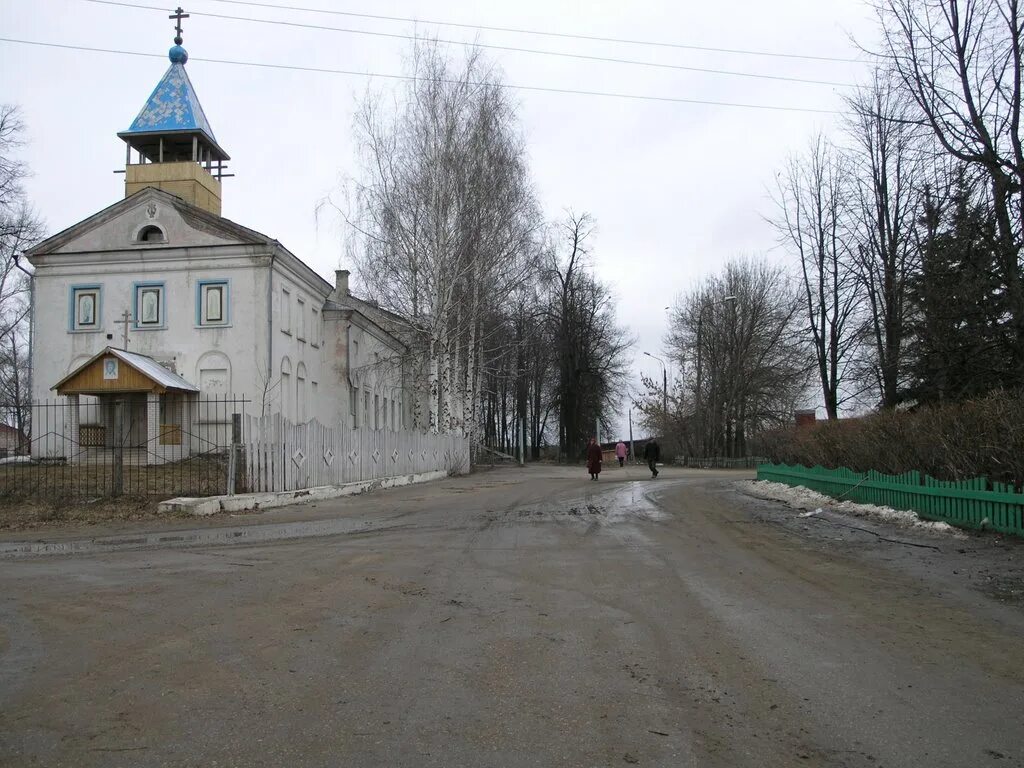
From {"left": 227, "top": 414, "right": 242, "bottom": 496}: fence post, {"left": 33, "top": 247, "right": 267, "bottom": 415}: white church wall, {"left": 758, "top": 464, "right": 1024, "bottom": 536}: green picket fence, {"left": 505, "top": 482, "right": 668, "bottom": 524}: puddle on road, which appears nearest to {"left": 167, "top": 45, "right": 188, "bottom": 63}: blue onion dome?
{"left": 33, "top": 247, "right": 267, "bottom": 415}: white church wall

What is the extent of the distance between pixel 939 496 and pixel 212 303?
25158 mm

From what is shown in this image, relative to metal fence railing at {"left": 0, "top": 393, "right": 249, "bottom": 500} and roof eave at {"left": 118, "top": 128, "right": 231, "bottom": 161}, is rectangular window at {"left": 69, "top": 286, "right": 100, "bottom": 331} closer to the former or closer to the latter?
metal fence railing at {"left": 0, "top": 393, "right": 249, "bottom": 500}

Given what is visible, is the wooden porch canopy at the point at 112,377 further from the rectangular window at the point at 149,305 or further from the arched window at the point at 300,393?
the arched window at the point at 300,393

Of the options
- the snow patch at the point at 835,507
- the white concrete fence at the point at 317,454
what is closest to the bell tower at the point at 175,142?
the white concrete fence at the point at 317,454

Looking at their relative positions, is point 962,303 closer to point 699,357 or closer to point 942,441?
point 942,441

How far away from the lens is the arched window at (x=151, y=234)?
3055cm

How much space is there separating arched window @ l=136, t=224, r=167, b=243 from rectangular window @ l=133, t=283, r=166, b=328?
1708 mm

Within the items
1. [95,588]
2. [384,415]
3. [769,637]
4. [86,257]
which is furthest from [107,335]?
[769,637]

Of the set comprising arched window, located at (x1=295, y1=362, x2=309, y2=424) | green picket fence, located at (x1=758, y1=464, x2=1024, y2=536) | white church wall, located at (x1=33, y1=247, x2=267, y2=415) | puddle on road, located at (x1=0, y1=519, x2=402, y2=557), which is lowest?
puddle on road, located at (x1=0, y1=519, x2=402, y2=557)

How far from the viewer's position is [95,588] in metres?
8.65

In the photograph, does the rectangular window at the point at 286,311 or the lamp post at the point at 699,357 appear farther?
the lamp post at the point at 699,357

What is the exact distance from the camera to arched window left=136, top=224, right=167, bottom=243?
30547 millimetres

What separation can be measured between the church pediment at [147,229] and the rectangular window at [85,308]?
1.48 m

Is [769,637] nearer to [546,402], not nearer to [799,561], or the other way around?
[799,561]
